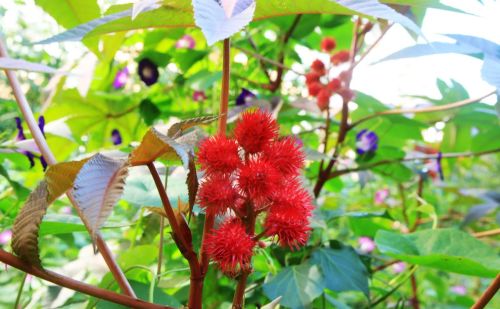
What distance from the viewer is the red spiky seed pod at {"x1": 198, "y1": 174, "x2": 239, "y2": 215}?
0.29 m

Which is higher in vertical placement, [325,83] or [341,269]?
[325,83]

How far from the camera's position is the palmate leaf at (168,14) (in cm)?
33

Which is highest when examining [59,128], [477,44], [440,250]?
[477,44]

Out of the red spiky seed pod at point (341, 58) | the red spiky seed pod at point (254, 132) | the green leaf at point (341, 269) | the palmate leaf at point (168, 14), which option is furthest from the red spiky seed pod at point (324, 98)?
the red spiky seed pod at point (254, 132)

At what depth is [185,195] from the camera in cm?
46

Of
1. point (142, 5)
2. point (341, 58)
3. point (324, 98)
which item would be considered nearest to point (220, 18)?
point (142, 5)

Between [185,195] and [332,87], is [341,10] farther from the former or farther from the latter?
[332,87]

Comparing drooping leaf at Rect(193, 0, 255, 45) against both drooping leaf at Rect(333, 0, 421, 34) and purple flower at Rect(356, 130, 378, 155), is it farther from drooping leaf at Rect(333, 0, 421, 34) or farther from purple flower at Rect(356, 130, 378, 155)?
purple flower at Rect(356, 130, 378, 155)

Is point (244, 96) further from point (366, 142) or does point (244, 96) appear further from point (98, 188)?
point (98, 188)

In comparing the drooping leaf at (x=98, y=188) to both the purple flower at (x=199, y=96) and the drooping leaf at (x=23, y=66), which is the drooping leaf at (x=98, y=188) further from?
the purple flower at (x=199, y=96)

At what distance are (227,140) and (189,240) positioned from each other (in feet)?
0.21

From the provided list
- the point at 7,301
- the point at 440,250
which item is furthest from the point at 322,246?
the point at 7,301

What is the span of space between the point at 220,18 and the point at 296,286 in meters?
0.31

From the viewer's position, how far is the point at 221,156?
0.30 m
